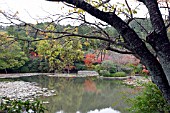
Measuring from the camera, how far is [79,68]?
18.0 meters

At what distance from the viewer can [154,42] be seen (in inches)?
51.4

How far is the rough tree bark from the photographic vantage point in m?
1.30

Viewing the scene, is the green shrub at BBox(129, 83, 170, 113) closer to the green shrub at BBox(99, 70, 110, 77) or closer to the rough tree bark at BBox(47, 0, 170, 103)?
the rough tree bark at BBox(47, 0, 170, 103)

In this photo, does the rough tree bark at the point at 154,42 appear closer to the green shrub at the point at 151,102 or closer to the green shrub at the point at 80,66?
the green shrub at the point at 151,102

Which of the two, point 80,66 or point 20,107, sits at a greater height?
point 80,66

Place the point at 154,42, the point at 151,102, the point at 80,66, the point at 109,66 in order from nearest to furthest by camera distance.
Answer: the point at 154,42 < the point at 151,102 < the point at 109,66 < the point at 80,66

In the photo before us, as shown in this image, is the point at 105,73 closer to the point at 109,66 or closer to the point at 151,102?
the point at 109,66

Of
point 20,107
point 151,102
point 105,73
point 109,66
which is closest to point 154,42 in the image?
point 151,102

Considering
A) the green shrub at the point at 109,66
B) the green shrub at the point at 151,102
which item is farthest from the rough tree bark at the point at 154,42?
the green shrub at the point at 109,66

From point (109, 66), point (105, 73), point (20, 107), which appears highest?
point (109, 66)

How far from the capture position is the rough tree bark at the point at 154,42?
1301 mm

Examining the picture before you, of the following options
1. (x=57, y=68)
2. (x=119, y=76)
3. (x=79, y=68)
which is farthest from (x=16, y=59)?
(x=119, y=76)

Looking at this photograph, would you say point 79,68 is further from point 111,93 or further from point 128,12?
point 128,12

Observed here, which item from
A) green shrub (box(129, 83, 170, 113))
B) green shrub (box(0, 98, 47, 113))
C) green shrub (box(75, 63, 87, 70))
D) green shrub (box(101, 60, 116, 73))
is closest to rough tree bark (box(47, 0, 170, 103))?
green shrub (box(129, 83, 170, 113))
